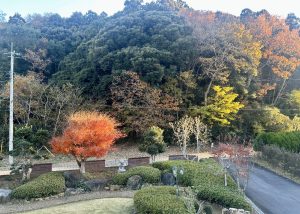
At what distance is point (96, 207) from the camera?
11.2 metres

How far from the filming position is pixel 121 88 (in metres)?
24.0

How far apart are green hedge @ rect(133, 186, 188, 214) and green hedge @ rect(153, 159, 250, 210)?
1.36m

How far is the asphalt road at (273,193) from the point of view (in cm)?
1152

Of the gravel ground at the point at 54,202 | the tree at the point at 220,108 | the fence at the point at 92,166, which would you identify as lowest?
the gravel ground at the point at 54,202

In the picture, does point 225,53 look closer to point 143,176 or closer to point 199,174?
point 199,174

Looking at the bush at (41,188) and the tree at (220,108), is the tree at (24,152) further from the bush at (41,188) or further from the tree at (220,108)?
the tree at (220,108)

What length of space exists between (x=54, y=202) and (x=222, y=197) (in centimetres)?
639

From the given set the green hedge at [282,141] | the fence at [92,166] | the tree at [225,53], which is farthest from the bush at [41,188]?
the tree at [225,53]

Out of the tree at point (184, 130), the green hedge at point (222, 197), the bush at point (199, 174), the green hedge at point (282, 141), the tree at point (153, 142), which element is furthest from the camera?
the tree at point (184, 130)

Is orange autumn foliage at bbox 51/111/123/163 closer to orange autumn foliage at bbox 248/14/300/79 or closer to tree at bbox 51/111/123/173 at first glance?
tree at bbox 51/111/123/173

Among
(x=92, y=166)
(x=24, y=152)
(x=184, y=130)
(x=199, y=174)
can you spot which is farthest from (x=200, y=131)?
(x=24, y=152)

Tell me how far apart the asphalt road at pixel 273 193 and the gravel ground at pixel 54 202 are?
523cm

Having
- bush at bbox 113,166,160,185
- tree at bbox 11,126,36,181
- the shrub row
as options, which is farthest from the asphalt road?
tree at bbox 11,126,36,181

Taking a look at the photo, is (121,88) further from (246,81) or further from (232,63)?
(246,81)
